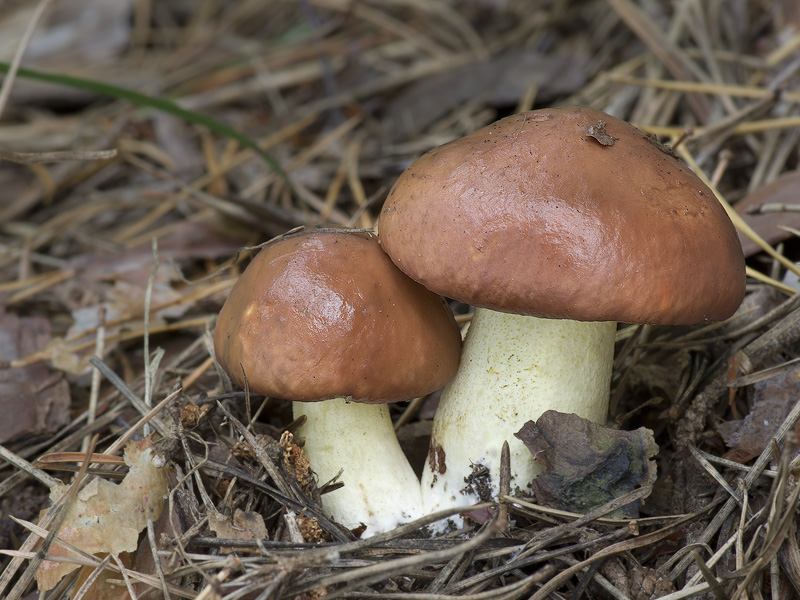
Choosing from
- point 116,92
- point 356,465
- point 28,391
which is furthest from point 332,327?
point 116,92

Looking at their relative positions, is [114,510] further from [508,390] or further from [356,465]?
[508,390]

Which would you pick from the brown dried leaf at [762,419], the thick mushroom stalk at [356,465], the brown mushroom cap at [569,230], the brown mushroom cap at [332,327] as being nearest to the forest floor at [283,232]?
the brown dried leaf at [762,419]

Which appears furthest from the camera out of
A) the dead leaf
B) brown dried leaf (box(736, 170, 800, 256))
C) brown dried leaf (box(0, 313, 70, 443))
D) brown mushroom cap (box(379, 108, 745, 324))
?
the dead leaf

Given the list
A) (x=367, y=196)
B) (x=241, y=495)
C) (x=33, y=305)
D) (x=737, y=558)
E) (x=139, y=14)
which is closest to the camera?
(x=737, y=558)

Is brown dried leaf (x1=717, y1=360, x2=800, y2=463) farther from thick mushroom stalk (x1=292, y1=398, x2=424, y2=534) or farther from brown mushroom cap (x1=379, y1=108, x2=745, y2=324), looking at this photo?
thick mushroom stalk (x1=292, y1=398, x2=424, y2=534)

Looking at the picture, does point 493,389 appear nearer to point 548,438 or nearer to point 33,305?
point 548,438

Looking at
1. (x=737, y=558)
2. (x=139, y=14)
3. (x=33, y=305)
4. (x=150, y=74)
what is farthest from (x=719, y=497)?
(x=139, y=14)

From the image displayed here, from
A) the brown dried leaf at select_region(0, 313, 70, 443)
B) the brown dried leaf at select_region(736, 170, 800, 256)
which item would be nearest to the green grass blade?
the brown dried leaf at select_region(0, 313, 70, 443)
